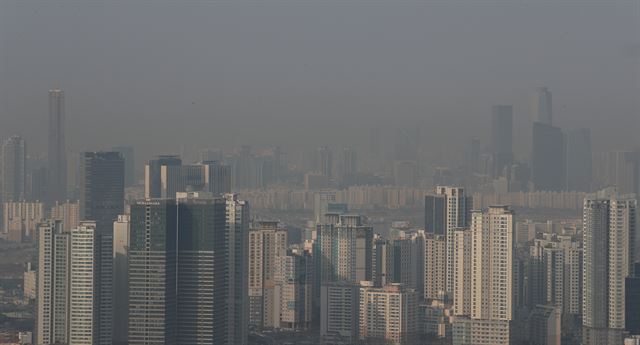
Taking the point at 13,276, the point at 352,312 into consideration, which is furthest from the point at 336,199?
the point at 13,276

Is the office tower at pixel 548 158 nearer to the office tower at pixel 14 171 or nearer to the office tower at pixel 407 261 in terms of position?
the office tower at pixel 407 261

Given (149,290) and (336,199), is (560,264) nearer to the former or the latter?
(336,199)

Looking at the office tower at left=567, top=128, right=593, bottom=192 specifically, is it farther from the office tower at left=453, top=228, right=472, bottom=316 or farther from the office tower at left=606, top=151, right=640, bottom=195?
the office tower at left=453, top=228, right=472, bottom=316

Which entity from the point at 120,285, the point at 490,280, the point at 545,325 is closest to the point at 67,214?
the point at 120,285

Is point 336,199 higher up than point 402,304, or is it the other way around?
point 336,199

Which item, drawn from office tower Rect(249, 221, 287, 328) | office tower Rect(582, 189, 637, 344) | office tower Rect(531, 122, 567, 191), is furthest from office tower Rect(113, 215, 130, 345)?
office tower Rect(582, 189, 637, 344)

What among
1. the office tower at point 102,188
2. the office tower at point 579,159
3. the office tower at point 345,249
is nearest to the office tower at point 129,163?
the office tower at point 102,188
